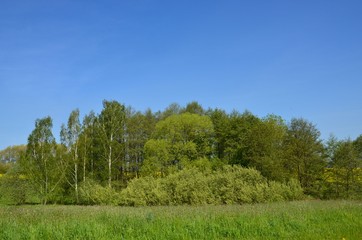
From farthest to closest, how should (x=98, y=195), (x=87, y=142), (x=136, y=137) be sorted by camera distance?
(x=136, y=137)
(x=87, y=142)
(x=98, y=195)

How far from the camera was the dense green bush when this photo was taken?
109ft

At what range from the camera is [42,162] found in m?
57.0

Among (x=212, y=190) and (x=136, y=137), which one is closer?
(x=212, y=190)

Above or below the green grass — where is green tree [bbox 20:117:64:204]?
above

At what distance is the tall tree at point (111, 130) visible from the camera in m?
57.0

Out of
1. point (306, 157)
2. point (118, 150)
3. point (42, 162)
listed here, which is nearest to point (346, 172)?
point (306, 157)

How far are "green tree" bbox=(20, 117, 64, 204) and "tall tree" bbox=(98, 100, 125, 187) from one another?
26.9 ft

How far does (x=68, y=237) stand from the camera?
1039cm

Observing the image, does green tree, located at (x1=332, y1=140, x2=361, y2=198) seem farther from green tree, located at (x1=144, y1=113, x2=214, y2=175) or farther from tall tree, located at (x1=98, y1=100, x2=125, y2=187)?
tall tree, located at (x1=98, y1=100, x2=125, y2=187)

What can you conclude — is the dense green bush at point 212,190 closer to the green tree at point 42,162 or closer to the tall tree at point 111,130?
the tall tree at point 111,130

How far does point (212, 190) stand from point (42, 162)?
3325cm

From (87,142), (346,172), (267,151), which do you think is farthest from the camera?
(87,142)

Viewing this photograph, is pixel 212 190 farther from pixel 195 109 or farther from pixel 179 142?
pixel 195 109

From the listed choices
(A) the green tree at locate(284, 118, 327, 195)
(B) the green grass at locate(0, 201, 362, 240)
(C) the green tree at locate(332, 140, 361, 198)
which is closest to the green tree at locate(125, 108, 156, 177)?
(A) the green tree at locate(284, 118, 327, 195)
